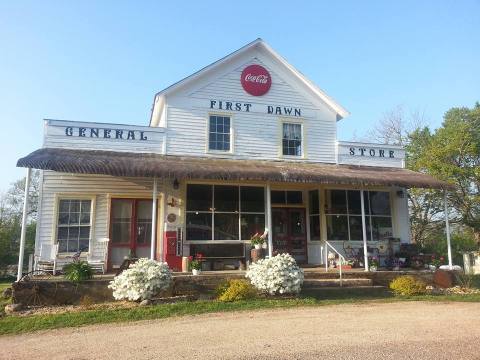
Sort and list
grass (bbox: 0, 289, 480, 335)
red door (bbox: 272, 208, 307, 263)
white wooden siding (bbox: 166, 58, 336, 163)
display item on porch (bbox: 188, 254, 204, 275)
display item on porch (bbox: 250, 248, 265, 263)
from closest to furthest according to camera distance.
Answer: grass (bbox: 0, 289, 480, 335) < display item on porch (bbox: 188, 254, 204, 275) < display item on porch (bbox: 250, 248, 265, 263) < white wooden siding (bbox: 166, 58, 336, 163) < red door (bbox: 272, 208, 307, 263)

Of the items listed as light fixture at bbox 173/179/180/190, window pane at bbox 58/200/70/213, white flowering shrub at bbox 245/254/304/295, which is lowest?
white flowering shrub at bbox 245/254/304/295

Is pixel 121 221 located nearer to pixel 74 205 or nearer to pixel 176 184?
pixel 74 205

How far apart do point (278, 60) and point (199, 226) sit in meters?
7.10

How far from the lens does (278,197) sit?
15328mm

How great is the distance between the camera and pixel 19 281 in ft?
32.9

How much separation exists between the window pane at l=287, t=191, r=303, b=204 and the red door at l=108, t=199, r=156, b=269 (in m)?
5.05

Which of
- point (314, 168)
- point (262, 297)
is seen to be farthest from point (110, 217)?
point (314, 168)

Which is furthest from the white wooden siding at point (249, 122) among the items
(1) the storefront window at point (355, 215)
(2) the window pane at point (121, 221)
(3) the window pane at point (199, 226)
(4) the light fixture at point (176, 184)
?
(2) the window pane at point (121, 221)

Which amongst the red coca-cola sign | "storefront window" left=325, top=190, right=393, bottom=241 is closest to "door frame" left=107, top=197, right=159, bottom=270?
the red coca-cola sign

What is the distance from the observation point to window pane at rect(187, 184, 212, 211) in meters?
13.8

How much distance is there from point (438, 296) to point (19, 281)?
1101cm

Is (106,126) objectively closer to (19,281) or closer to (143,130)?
(143,130)

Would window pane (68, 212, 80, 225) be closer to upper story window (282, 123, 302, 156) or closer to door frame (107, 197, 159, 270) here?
door frame (107, 197, 159, 270)

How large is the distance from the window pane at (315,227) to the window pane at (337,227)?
36 centimetres
